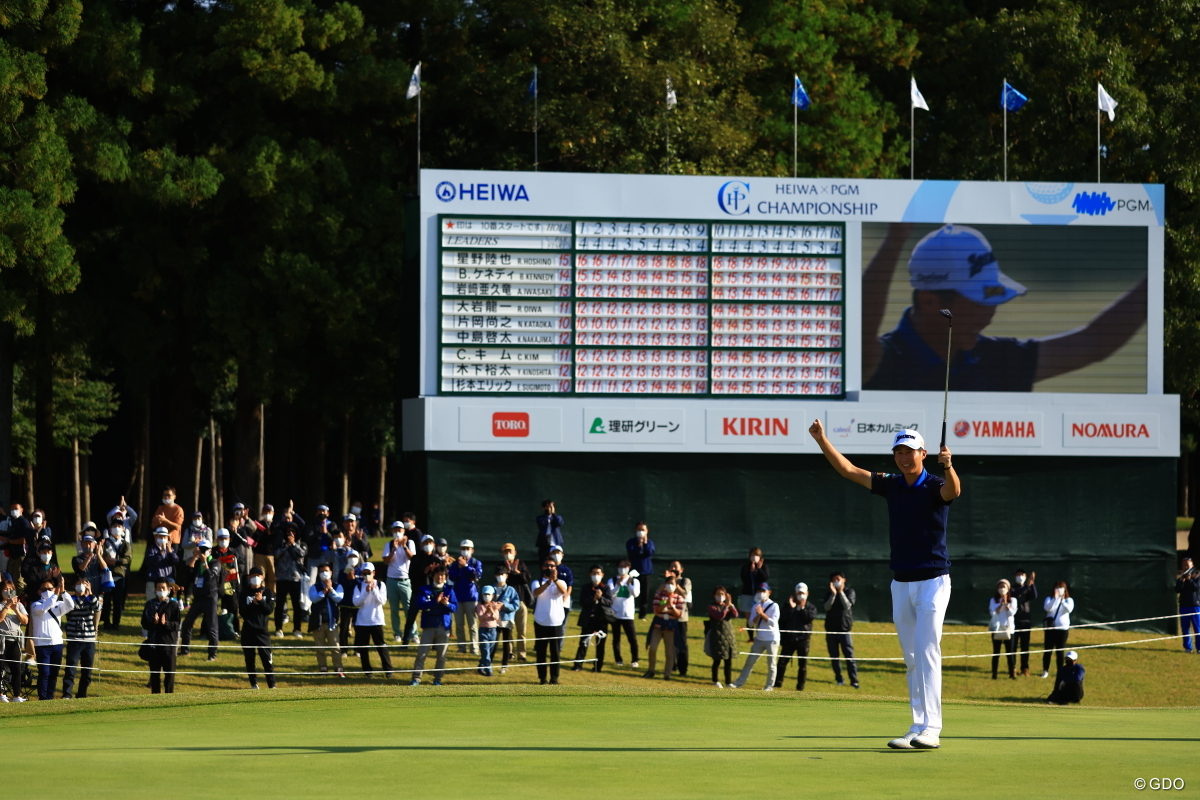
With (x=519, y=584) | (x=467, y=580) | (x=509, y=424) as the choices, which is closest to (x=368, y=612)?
(x=467, y=580)

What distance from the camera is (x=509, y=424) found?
2488 cm

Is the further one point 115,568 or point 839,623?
point 115,568

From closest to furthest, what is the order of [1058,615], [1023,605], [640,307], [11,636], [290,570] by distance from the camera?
[11,636], [290,570], [640,307], [1058,615], [1023,605]

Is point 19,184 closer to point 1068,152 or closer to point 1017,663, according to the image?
point 1017,663

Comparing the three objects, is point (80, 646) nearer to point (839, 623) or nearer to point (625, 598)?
point (625, 598)

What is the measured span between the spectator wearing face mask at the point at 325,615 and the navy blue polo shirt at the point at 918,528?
14583 millimetres

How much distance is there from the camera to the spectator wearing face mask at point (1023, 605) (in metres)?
26.1

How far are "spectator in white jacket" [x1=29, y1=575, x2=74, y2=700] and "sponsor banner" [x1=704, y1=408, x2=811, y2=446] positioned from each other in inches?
421

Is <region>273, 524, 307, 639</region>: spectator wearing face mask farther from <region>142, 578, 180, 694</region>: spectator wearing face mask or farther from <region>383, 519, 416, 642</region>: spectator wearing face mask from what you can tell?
<region>142, 578, 180, 694</region>: spectator wearing face mask

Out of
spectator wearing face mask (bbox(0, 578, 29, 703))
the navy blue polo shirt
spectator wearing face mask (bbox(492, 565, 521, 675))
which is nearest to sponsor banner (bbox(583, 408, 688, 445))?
spectator wearing face mask (bbox(492, 565, 521, 675))

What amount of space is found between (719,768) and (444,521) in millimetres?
17720

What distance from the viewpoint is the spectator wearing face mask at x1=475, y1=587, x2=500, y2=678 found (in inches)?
896

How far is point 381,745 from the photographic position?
916 centimetres

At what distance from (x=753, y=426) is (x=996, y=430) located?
4247 millimetres
